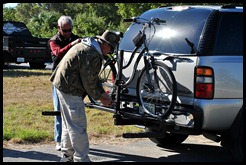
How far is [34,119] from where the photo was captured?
28.6 feet

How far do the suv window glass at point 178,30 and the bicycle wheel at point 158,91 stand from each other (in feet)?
1.06

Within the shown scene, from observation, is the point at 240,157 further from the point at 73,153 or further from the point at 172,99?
the point at 73,153

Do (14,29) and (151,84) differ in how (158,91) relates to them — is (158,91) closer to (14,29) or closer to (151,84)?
(151,84)

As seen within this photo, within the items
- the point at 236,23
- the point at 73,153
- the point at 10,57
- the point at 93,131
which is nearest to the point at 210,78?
the point at 236,23

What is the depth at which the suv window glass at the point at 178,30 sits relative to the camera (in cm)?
577

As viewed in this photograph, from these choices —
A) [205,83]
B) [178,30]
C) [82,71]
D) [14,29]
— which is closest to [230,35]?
[178,30]

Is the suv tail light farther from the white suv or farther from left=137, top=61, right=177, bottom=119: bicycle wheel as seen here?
left=137, top=61, right=177, bottom=119: bicycle wheel

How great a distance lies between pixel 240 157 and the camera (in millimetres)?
5488

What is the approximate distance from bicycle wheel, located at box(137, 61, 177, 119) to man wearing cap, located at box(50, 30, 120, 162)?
64 centimetres

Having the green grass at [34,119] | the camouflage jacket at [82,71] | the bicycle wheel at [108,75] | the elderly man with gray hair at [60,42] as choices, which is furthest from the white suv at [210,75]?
the green grass at [34,119]

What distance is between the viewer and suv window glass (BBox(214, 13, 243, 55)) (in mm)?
5690

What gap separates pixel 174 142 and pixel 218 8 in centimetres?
232

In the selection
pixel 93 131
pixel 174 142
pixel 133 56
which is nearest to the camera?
pixel 133 56

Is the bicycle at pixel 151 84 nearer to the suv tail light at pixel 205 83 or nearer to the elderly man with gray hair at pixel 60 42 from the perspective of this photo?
the suv tail light at pixel 205 83
